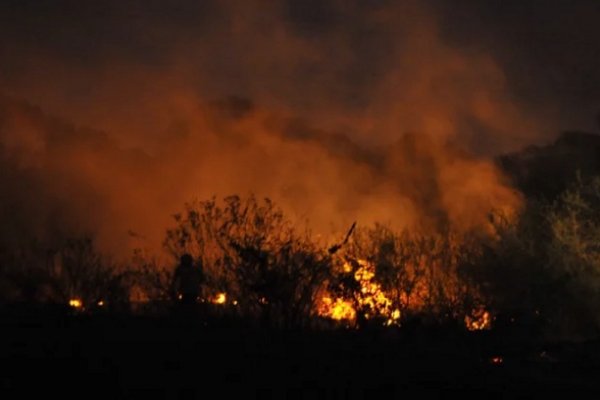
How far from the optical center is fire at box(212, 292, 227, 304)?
14.2m

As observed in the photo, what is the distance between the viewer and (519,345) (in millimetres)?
15734

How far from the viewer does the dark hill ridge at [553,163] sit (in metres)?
31.7

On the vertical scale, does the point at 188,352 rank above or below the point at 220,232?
below

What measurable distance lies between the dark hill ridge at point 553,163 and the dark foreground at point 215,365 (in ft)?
69.1

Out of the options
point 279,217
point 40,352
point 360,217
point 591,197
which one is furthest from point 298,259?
point 360,217

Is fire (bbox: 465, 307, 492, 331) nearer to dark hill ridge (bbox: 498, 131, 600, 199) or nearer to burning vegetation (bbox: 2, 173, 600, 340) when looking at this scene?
burning vegetation (bbox: 2, 173, 600, 340)

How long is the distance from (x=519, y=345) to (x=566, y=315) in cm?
531

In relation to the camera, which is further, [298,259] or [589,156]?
[589,156]

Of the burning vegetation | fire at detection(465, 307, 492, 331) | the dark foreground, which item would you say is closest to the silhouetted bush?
the burning vegetation

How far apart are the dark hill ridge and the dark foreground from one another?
2105cm

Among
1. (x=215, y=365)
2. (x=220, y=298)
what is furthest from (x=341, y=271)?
(x=215, y=365)

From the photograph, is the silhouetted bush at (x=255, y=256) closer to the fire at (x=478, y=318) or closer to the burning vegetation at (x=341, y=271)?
the burning vegetation at (x=341, y=271)

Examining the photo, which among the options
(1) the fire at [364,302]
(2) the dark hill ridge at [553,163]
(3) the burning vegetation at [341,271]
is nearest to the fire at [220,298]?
(3) the burning vegetation at [341,271]

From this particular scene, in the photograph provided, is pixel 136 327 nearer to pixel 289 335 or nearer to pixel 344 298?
pixel 289 335
